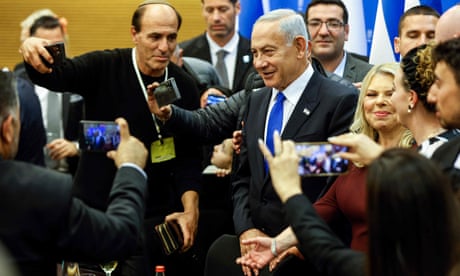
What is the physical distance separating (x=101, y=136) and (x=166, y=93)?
39.8 inches

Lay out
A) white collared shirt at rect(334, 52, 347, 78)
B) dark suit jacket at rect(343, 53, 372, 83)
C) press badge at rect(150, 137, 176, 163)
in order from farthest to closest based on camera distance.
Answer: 1. white collared shirt at rect(334, 52, 347, 78)
2. dark suit jacket at rect(343, 53, 372, 83)
3. press badge at rect(150, 137, 176, 163)

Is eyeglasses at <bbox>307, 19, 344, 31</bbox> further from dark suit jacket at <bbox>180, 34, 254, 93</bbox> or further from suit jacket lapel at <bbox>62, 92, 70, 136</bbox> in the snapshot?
suit jacket lapel at <bbox>62, 92, 70, 136</bbox>

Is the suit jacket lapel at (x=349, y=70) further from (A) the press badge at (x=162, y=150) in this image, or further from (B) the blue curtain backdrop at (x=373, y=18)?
(A) the press badge at (x=162, y=150)

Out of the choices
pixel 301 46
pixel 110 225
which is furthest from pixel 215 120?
pixel 110 225

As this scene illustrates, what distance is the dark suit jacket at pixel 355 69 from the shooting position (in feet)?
17.5

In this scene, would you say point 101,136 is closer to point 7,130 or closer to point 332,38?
point 7,130

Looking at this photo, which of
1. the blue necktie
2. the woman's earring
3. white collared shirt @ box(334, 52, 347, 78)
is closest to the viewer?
the woman's earring

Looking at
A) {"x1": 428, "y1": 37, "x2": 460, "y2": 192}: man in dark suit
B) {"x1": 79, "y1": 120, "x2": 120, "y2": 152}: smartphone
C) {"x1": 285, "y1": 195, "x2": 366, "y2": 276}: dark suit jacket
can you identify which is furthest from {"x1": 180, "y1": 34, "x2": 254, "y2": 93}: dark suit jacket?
{"x1": 285, "y1": 195, "x2": 366, "y2": 276}: dark suit jacket

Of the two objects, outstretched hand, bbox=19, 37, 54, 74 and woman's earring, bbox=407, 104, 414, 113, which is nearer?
woman's earring, bbox=407, 104, 414, 113

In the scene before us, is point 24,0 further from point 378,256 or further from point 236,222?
point 378,256

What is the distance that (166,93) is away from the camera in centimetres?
436

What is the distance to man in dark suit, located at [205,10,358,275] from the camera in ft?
13.3

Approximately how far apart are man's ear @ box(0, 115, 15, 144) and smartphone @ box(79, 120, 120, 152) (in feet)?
1.93

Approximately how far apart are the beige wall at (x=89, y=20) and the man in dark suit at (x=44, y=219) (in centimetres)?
606
